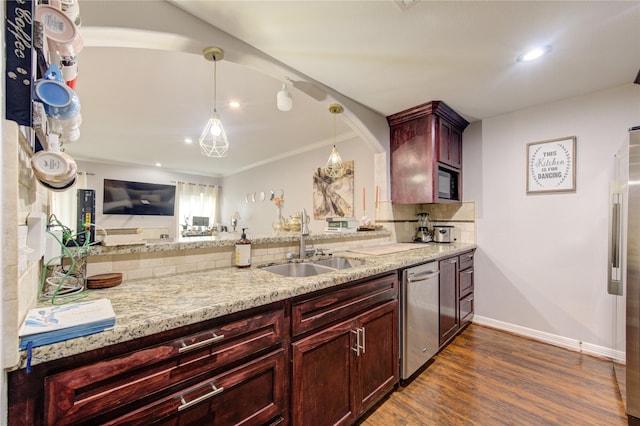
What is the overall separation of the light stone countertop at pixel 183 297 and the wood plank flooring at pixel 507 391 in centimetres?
91

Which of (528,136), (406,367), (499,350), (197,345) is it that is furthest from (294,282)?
(528,136)

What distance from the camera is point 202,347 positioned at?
0.89 metres

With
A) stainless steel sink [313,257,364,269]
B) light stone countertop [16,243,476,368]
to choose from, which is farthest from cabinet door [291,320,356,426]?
stainless steel sink [313,257,364,269]

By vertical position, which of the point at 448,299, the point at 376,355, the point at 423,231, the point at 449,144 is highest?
the point at 449,144

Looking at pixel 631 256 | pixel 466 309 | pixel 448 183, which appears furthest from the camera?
pixel 448 183

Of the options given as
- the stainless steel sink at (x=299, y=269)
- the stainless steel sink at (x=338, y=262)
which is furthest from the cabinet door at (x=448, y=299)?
the stainless steel sink at (x=299, y=269)

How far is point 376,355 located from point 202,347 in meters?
1.10

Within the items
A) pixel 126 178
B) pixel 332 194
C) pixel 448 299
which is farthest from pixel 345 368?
pixel 126 178

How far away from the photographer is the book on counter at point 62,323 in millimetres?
642

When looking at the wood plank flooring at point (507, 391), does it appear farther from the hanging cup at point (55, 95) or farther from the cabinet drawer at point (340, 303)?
the hanging cup at point (55, 95)

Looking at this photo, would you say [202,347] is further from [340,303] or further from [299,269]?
[299,269]

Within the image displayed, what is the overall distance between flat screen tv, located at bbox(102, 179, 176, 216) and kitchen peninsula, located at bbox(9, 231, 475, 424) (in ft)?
18.1

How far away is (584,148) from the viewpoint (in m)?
2.33

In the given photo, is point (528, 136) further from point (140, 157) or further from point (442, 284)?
point (140, 157)
